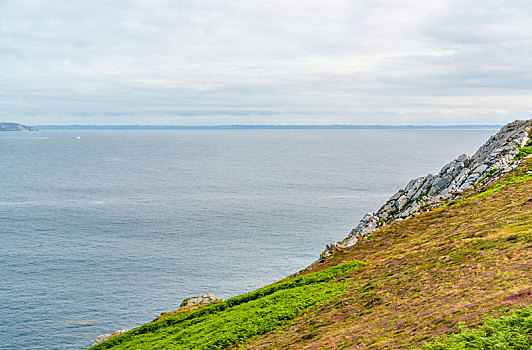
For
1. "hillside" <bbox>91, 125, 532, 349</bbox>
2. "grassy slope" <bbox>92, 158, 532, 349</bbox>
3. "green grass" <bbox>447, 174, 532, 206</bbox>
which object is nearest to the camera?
"hillside" <bbox>91, 125, 532, 349</bbox>

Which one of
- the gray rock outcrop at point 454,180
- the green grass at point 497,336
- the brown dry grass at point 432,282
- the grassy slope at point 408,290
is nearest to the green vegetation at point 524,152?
the gray rock outcrop at point 454,180

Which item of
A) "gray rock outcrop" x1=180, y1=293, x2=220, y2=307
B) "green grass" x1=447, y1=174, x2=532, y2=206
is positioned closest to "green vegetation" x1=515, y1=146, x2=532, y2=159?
"green grass" x1=447, y1=174, x2=532, y2=206

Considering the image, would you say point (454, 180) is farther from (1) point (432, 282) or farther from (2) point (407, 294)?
(2) point (407, 294)

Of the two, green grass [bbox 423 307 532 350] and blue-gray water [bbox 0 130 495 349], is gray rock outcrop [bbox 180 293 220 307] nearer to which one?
blue-gray water [bbox 0 130 495 349]

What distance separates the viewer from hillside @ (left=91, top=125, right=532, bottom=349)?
1959 centimetres

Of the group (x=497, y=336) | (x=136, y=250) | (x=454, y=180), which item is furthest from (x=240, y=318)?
(x=136, y=250)

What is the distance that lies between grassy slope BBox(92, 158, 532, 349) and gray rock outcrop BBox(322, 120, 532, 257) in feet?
22.6

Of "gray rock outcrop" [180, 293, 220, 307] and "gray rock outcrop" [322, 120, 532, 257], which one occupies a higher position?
"gray rock outcrop" [322, 120, 532, 257]

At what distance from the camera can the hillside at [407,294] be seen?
19594mm

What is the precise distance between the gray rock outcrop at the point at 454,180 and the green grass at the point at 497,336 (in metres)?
33.9

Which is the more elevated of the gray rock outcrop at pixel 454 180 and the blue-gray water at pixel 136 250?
the gray rock outcrop at pixel 454 180

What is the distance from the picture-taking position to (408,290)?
27.5 metres

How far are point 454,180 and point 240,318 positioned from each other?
42178 millimetres

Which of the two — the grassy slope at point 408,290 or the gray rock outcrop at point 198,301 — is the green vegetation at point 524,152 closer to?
the grassy slope at point 408,290
